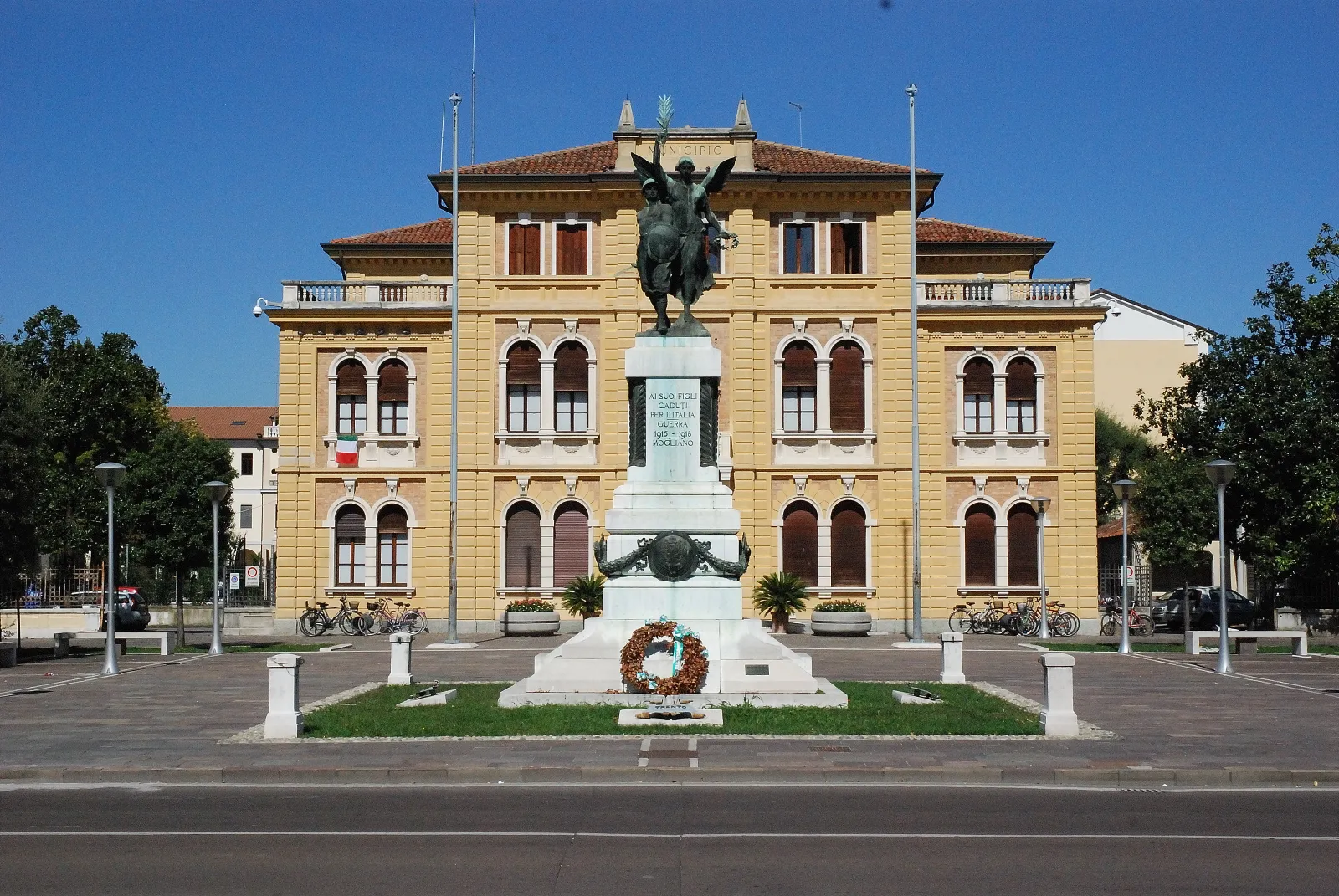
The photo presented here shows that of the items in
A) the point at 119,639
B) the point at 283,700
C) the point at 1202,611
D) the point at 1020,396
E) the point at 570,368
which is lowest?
the point at 1202,611

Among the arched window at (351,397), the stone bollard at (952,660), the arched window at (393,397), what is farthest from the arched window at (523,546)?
the stone bollard at (952,660)

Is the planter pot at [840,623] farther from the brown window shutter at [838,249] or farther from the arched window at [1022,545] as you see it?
the brown window shutter at [838,249]

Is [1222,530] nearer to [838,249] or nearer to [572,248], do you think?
[838,249]

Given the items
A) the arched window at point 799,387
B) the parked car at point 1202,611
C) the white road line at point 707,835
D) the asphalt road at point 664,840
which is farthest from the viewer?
the parked car at point 1202,611

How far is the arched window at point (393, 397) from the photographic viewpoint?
143ft

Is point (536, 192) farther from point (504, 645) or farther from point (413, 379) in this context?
point (504, 645)

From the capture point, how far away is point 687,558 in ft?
61.8

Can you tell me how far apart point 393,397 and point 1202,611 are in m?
26.9

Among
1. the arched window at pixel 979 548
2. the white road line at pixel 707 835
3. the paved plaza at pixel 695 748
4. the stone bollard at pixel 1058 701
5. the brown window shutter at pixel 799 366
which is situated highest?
the brown window shutter at pixel 799 366

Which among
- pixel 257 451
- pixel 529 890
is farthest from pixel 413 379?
pixel 257 451

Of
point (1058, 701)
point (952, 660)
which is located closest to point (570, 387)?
point (952, 660)

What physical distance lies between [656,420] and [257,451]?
288ft

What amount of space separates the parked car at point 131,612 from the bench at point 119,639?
709cm

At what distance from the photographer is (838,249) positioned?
1710 inches
